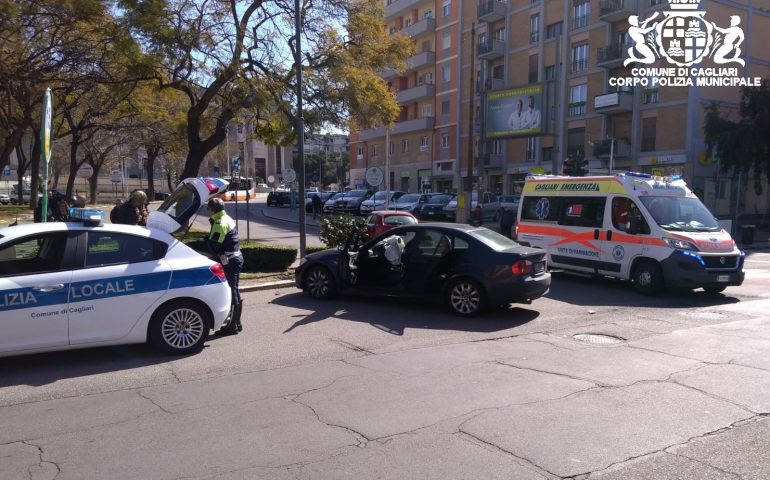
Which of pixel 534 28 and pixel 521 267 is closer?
pixel 521 267

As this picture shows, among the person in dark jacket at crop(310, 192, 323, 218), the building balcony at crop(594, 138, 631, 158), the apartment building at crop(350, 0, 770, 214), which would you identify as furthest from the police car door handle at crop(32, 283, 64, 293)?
the building balcony at crop(594, 138, 631, 158)

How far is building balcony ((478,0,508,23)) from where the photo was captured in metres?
48.0

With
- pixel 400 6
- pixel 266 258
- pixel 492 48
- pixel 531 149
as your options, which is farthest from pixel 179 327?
pixel 400 6

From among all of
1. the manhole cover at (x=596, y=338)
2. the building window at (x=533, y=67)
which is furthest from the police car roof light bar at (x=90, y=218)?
the building window at (x=533, y=67)

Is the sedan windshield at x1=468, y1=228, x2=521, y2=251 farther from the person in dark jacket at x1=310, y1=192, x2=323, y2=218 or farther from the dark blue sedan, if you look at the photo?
the person in dark jacket at x1=310, y1=192, x2=323, y2=218

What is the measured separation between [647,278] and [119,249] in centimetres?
909

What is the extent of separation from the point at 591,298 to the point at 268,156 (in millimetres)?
92854

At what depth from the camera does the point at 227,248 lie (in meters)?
7.81

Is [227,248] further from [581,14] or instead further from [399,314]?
[581,14]

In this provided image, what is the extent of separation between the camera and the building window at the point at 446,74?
54406mm

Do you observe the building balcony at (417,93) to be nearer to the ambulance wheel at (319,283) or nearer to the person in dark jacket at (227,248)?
the ambulance wheel at (319,283)

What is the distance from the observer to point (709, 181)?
35.8 meters

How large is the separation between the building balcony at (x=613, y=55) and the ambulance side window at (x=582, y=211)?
2893 cm

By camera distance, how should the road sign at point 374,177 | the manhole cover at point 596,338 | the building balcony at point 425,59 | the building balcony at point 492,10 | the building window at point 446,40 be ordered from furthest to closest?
the building balcony at point 425,59 → the building window at point 446,40 → the building balcony at point 492,10 → the road sign at point 374,177 → the manhole cover at point 596,338
